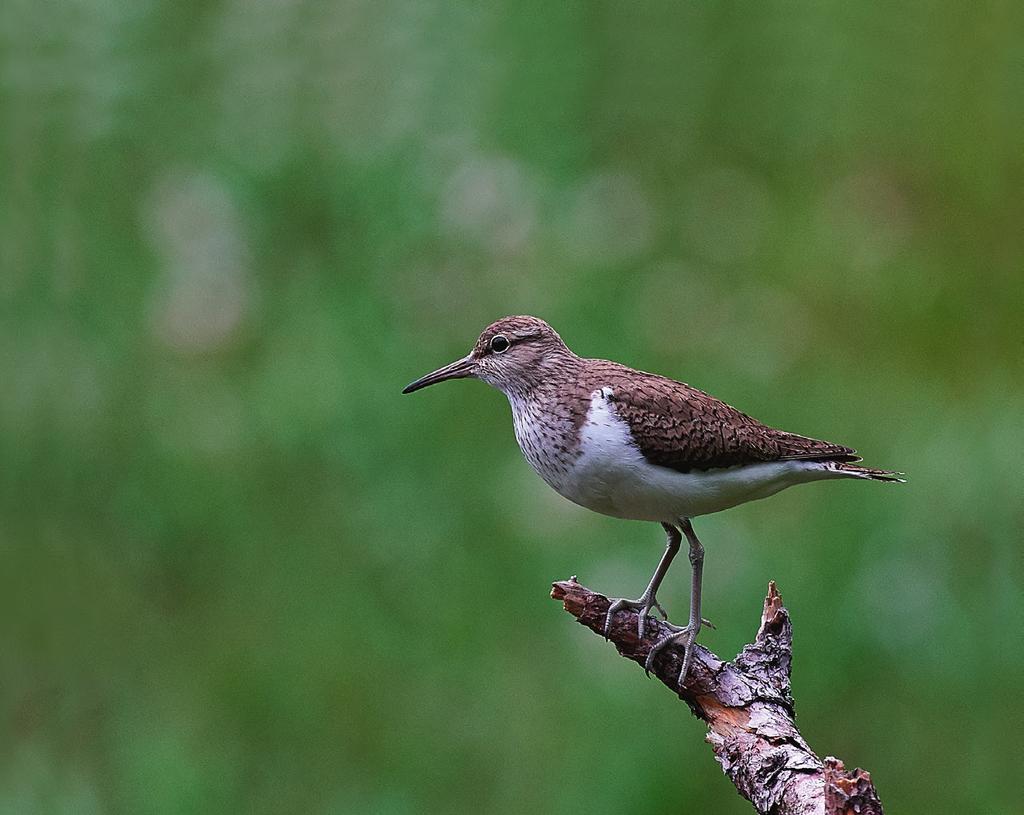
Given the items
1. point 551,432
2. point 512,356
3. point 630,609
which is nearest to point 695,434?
point 551,432

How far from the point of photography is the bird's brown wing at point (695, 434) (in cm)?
403

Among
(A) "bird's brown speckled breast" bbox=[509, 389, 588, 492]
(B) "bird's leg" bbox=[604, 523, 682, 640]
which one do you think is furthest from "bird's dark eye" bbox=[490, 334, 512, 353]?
(B) "bird's leg" bbox=[604, 523, 682, 640]

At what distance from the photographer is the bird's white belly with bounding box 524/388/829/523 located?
3977 millimetres

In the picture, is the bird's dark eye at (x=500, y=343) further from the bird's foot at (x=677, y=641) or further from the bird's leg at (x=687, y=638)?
the bird's foot at (x=677, y=641)

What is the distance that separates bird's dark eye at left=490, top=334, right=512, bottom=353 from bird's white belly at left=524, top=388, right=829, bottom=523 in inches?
18.2

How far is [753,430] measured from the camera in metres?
4.17

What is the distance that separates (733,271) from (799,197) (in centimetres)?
91

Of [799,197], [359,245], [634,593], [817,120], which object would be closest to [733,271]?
[799,197]

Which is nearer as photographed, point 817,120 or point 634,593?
point 634,593

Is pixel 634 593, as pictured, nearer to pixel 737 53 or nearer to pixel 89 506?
pixel 89 506

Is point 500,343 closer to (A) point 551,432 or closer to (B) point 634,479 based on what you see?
(A) point 551,432

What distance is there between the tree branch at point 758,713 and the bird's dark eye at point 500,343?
0.91 meters

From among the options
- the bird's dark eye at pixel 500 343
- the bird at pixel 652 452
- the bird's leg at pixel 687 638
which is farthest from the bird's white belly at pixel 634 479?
the bird's dark eye at pixel 500 343

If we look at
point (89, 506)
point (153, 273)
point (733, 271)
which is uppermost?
point (733, 271)
